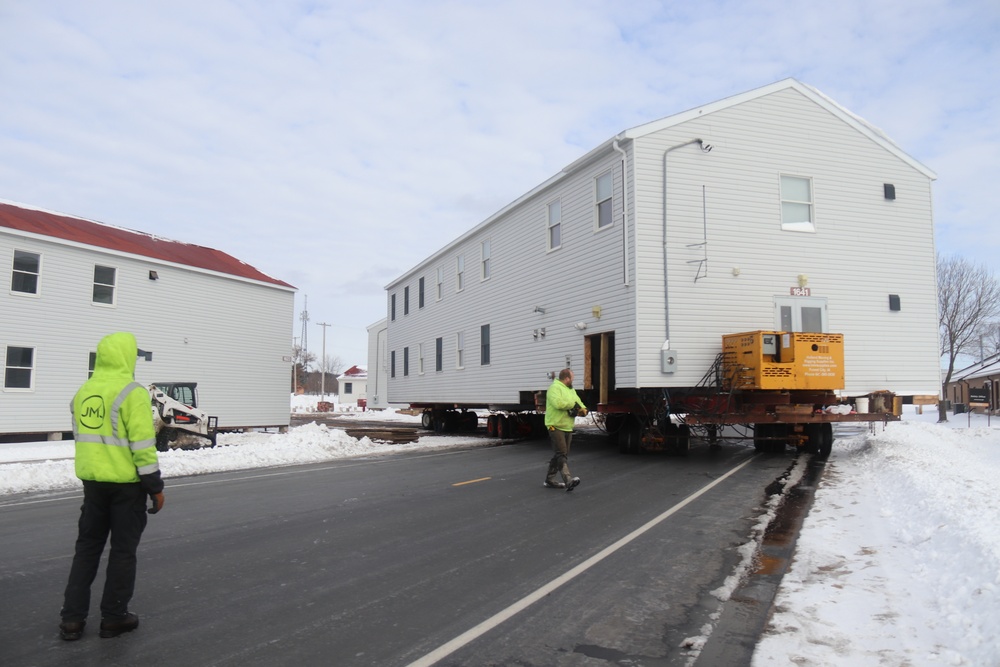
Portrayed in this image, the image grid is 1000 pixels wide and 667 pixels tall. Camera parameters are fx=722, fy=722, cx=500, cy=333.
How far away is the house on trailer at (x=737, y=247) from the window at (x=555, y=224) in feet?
0.18

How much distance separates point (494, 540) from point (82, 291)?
21543 millimetres

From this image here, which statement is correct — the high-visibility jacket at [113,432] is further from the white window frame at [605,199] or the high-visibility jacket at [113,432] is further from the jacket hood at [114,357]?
the white window frame at [605,199]

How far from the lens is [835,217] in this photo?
1705cm

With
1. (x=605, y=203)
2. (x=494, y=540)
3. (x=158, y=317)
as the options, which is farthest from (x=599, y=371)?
(x=158, y=317)

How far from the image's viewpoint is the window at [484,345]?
23328 mm

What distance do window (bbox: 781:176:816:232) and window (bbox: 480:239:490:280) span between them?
381 inches

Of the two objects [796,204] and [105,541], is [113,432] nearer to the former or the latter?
[105,541]

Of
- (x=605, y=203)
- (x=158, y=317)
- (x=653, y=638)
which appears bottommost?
(x=653, y=638)

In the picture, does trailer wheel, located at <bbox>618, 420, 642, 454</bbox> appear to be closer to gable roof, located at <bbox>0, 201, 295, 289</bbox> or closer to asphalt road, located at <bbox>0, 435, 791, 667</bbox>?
asphalt road, located at <bbox>0, 435, 791, 667</bbox>

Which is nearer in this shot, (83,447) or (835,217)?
(83,447)

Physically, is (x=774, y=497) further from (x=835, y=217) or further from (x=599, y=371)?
(x=835, y=217)

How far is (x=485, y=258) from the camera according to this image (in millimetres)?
23672

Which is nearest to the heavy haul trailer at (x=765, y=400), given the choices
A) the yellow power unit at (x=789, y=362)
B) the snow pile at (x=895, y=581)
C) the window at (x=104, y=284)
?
the yellow power unit at (x=789, y=362)

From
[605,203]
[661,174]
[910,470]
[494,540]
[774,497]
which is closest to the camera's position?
[494,540]
